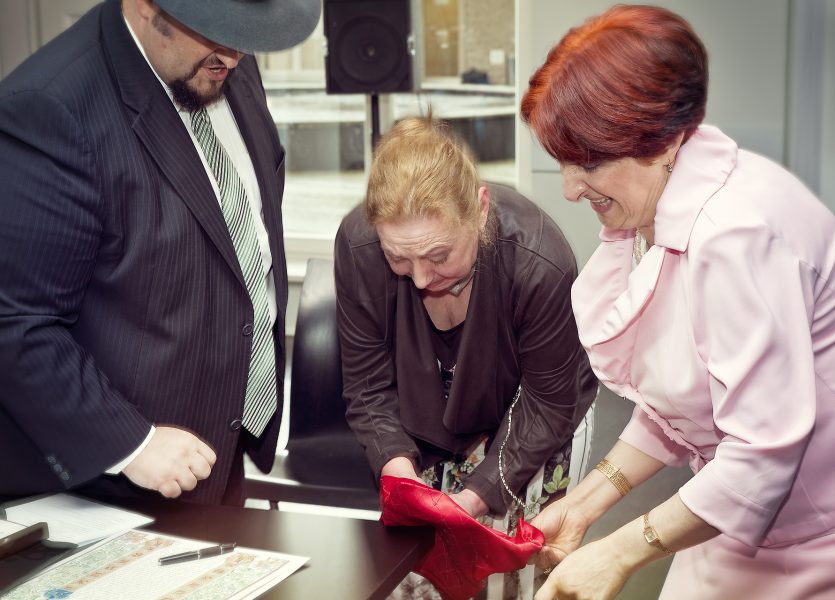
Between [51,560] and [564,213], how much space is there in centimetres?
348

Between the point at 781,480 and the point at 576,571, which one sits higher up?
the point at 781,480

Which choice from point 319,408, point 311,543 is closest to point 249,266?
point 311,543

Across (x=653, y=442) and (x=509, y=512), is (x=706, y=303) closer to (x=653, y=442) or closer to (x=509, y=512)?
(x=653, y=442)

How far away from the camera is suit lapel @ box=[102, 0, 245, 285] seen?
1.62 m

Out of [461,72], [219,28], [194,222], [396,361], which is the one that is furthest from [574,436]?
[461,72]

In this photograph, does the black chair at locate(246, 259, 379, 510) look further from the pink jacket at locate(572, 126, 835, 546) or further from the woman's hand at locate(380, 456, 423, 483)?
the pink jacket at locate(572, 126, 835, 546)

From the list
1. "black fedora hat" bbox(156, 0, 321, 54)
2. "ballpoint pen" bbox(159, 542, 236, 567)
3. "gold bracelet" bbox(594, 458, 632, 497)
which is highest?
"black fedora hat" bbox(156, 0, 321, 54)

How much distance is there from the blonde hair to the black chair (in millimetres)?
862

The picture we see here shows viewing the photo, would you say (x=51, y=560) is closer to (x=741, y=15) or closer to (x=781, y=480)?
(x=781, y=480)

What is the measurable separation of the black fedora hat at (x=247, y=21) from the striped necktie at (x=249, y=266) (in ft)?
0.77

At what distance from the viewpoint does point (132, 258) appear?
1566 mm

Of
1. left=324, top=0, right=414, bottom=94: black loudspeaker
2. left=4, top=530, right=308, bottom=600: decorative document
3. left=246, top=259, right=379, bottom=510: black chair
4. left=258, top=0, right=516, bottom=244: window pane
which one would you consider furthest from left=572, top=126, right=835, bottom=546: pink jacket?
left=258, top=0, right=516, bottom=244: window pane

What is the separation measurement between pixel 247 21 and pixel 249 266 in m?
0.46

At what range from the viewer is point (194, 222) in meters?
A: 1.66
